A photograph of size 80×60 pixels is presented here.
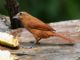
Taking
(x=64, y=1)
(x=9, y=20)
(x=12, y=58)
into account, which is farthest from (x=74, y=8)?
(x=12, y=58)

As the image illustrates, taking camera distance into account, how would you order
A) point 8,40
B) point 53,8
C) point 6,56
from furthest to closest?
point 53,8
point 8,40
point 6,56

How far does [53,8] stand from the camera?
317 inches

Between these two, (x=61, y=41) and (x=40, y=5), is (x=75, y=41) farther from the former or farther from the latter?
(x=40, y=5)

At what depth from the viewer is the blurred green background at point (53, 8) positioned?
8156mm

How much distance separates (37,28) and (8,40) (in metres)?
0.39

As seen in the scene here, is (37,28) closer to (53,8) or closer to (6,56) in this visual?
(6,56)

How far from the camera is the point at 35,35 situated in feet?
19.4

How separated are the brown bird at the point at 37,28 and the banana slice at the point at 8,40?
23 centimetres

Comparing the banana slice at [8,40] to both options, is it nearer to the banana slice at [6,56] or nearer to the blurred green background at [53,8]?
the banana slice at [6,56]

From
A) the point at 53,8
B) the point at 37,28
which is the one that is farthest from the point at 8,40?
the point at 53,8

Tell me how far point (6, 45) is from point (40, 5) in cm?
273

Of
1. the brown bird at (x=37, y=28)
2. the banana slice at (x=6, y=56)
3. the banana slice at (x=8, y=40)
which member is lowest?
the banana slice at (x=6, y=56)

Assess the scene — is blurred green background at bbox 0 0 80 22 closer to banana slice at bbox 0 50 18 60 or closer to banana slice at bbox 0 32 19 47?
banana slice at bbox 0 32 19 47

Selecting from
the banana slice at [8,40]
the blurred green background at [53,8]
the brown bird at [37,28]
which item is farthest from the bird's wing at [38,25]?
the blurred green background at [53,8]
